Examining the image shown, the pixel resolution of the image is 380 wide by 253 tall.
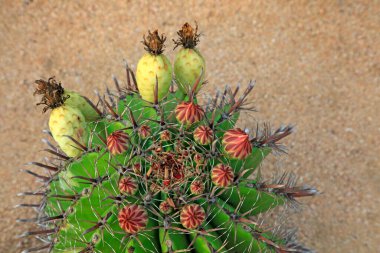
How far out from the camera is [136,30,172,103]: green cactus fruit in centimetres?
142

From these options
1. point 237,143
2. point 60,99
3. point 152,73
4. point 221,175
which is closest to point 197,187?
point 221,175

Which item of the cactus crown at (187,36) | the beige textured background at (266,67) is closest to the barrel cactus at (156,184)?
the cactus crown at (187,36)

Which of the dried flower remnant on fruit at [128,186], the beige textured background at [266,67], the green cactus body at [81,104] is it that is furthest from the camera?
the beige textured background at [266,67]

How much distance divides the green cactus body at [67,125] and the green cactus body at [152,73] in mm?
235

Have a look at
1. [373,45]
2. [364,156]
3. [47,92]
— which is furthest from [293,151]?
[47,92]

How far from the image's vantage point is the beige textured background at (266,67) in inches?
114

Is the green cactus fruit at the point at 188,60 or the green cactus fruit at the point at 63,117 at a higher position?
the green cactus fruit at the point at 188,60

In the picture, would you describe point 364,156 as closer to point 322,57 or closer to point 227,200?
point 322,57

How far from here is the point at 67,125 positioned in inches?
56.3

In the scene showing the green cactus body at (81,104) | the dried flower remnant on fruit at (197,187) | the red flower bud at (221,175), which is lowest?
the dried flower remnant on fruit at (197,187)

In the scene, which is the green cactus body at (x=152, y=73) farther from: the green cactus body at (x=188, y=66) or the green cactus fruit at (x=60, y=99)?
the green cactus fruit at (x=60, y=99)

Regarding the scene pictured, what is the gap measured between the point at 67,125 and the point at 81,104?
146 millimetres

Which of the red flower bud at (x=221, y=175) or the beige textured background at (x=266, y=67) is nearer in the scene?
the red flower bud at (x=221, y=175)

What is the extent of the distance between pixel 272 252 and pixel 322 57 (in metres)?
2.26
